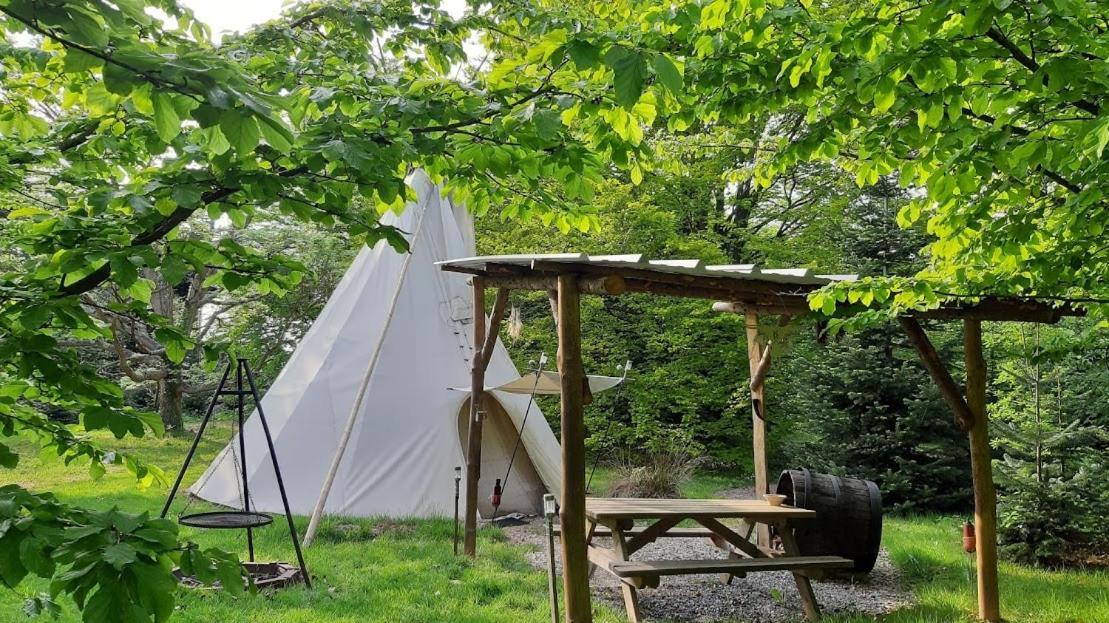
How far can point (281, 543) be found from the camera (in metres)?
6.56

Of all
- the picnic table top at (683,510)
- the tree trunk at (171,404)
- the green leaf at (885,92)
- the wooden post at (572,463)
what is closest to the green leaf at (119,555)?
the green leaf at (885,92)

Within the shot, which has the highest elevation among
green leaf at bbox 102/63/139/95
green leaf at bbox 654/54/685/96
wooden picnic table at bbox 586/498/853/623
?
green leaf at bbox 654/54/685/96

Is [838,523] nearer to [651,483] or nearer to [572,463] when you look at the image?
[572,463]

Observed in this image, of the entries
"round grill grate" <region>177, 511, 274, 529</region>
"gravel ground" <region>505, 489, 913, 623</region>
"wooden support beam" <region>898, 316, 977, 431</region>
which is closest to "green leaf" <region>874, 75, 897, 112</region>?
"wooden support beam" <region>898, 316, 977, 431</region>

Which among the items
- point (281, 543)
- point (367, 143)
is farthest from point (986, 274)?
point (281, 543)

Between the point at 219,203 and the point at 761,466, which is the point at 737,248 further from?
the point at 219,203

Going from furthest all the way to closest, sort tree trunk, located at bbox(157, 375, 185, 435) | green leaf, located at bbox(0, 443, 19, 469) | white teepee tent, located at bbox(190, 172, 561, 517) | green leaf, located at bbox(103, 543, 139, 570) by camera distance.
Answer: tree trunk, located at bbox(157, 375, 185, 435)
white teepee tent, located at bbox(190, 172, 561, 517)
green leaf, located at bbox(0, 443, 19, 469)
green leaf, located at bbox(103, 543, 139, 570)

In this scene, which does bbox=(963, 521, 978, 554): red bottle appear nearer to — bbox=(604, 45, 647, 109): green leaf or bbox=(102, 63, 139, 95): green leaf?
bbox=(604, 45, 647, 109): green leaf

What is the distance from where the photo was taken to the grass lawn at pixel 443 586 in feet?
15.5

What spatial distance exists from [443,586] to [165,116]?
4.60m

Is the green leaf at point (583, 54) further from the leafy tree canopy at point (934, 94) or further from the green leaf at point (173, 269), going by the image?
the green leaf at point (173, 269)

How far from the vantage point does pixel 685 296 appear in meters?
5.46

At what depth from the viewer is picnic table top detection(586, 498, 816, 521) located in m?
5.09

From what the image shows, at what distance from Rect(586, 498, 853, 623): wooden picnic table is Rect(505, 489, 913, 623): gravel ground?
25 cm
